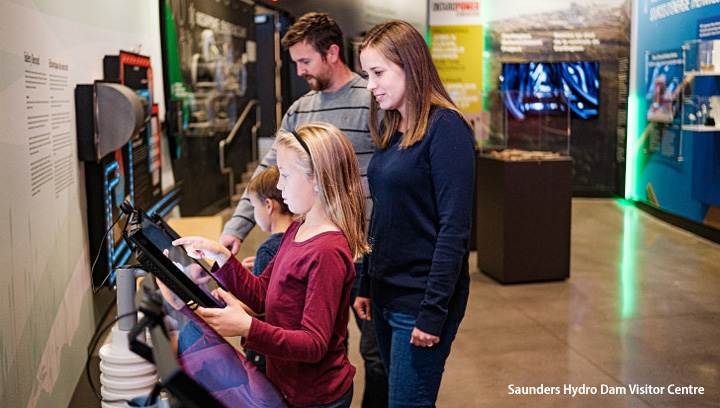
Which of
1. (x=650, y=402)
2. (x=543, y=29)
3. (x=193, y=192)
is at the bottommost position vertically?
(x=650, y=402)

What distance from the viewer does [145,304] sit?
946 millimetres

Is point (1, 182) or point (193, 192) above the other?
point (1, 182)

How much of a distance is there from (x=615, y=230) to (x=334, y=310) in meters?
7.35

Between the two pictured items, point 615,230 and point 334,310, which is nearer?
point 334,310

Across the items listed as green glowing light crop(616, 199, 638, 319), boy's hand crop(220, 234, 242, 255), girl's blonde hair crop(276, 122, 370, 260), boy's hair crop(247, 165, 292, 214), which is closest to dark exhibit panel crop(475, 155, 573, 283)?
green glowing light crop(616, 199, 638, 319)

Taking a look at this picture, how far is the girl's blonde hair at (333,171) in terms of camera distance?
175 cm

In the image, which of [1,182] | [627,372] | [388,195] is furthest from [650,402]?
[1,182]

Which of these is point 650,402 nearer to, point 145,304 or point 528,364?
point 528,364

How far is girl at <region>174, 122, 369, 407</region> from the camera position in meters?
1.64

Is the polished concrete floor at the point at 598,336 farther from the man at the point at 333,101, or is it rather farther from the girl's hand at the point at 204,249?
the girl's hand at the point at 204,249

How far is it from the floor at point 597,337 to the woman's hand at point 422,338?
1631 mm

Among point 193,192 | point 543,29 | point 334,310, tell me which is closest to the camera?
point 334,310

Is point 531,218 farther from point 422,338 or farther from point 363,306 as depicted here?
point 422,338

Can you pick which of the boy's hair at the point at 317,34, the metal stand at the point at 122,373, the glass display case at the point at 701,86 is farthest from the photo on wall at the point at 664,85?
the metal stand at the point at 122,373
